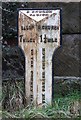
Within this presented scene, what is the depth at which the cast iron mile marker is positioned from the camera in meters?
5.62

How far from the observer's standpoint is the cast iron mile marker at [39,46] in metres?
5.62

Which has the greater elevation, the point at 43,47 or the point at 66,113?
the point at 43,47

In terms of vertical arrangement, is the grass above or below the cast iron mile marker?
below

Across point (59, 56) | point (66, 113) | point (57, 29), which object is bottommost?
point (66, 113)

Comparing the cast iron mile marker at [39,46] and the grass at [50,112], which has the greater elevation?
the cast iron mile marker at [39,46]

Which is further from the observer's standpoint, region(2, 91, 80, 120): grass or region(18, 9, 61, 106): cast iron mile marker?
region(18, 9, 61, 106): cast iron mile marker

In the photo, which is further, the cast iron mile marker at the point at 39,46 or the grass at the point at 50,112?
the cast iron mile marker at the point at 39,46

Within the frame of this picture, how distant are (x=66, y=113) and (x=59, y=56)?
162 cm

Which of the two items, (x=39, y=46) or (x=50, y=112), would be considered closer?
(x=50, y=112)

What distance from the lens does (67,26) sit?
6.73m

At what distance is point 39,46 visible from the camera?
564 cm

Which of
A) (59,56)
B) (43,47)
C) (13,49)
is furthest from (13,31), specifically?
(43,47)

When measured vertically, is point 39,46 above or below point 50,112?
above

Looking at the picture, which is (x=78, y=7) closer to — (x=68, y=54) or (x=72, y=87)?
(x=68, y=54)
